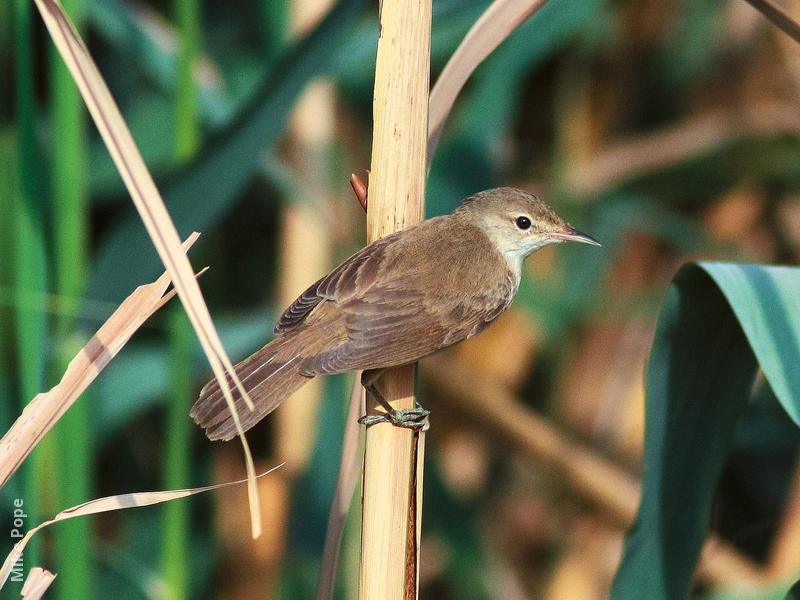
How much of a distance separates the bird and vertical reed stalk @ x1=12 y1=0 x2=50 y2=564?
1.32 feet

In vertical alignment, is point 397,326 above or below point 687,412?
above

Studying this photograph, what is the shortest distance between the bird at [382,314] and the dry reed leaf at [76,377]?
0.40 metres

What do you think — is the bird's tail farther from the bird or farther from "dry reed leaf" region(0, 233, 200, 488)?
"dry reed leaf" region(0, 233, 200, 488)

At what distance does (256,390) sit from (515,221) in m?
0.97

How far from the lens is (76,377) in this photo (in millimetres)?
1341

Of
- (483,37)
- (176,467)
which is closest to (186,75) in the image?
(483,37)

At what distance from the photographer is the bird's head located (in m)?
2.44

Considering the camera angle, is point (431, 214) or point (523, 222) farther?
point (431, 214)

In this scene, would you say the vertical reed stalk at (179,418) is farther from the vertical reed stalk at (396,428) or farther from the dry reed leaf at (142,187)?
the dry reed leaf at (142,187)

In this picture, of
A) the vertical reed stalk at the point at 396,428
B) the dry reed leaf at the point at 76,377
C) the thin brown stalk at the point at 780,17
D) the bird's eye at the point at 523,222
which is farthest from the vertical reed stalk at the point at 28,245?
the thin brown stalk at the point at 780,17

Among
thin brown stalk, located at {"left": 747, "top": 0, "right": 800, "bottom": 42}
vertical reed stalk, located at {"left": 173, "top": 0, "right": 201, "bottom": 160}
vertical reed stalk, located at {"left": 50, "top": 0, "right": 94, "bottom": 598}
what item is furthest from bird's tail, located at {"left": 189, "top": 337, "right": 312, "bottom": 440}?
thin brown stalk, located at {"left": 747, "top": 0, "right": 800, "bottom": 42}

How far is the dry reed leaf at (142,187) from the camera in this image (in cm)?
111

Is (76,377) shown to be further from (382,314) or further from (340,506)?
(382,314)

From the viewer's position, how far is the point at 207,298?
128 inches
